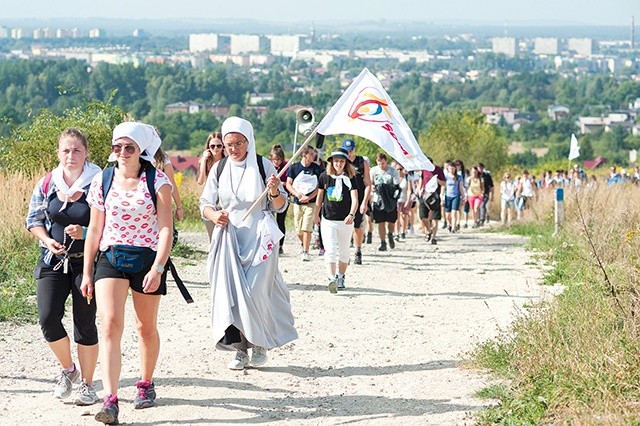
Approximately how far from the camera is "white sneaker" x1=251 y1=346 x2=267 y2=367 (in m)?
8.63

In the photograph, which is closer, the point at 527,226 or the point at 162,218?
the point at 162,218

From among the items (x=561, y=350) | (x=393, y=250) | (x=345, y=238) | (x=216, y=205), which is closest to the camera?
(x=561, y=350)

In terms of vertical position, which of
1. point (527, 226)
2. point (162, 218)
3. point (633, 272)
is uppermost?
point (162, 218)

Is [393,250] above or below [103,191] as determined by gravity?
below

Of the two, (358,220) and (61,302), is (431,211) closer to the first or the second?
(358,220)

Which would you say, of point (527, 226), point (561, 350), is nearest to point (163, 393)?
point (561, 350)

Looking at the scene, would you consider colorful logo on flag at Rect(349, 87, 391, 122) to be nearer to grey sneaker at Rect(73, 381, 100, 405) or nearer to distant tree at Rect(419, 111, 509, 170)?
grey sneaker at Rect(73, 381, 100, 405)

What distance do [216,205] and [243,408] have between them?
67.7 inches

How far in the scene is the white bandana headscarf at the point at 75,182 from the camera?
745 cm

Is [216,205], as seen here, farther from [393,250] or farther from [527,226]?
[527,226]

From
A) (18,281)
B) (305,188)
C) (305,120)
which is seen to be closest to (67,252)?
(305,120)

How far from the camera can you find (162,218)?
7094 millimetres

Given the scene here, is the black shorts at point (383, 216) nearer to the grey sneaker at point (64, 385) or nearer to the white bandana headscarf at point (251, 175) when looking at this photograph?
the white bandana headscarf at point (251, 175)

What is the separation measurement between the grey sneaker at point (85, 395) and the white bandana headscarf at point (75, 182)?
1.03 meters
